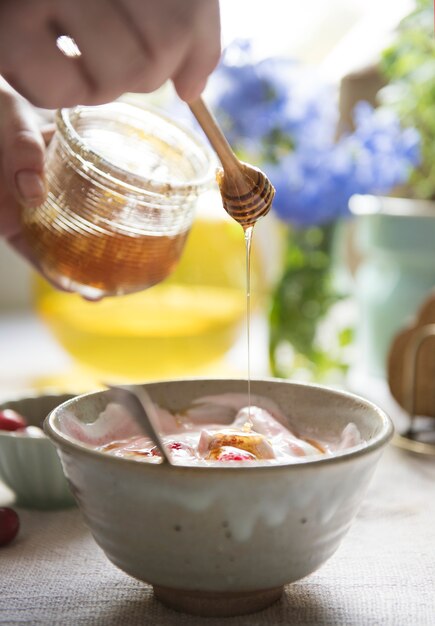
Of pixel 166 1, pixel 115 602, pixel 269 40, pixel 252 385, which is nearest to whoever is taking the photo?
pixel 166 1

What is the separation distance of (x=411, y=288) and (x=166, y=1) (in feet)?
2.48

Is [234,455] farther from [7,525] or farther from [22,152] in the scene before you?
[22,152]

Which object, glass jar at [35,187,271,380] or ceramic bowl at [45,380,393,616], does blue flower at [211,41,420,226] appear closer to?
glass jar at [35,187,271,380]

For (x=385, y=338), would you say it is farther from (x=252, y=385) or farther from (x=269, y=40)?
(x=269, y=40)

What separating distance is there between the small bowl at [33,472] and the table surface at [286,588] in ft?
0.04

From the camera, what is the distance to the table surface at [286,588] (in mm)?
570

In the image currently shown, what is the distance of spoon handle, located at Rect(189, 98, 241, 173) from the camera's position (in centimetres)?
63

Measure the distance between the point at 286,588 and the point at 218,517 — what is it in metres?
0.13

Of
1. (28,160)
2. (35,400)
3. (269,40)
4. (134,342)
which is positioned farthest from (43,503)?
(269,40)

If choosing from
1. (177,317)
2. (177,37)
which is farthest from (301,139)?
(177,37)

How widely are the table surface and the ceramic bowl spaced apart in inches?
1.1

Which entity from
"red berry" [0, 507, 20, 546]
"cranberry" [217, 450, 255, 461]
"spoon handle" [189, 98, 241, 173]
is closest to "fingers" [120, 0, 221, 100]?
"spoon handle" [189, 98, 241, 173]

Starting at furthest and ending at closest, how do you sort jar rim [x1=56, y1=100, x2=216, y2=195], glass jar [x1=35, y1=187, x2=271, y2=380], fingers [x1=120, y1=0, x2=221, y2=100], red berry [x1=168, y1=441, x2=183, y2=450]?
glass jar [x1=35, y1=187, x2=271, y2=380] < jar rim [x1=56, y1=100, x2=216, y2=195] < red berry [x1=168, y1=441, x2=183, y2=450] < fingers [x1=120, y1=0, x2=221, y2=100]

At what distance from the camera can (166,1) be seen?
0.49 metres
